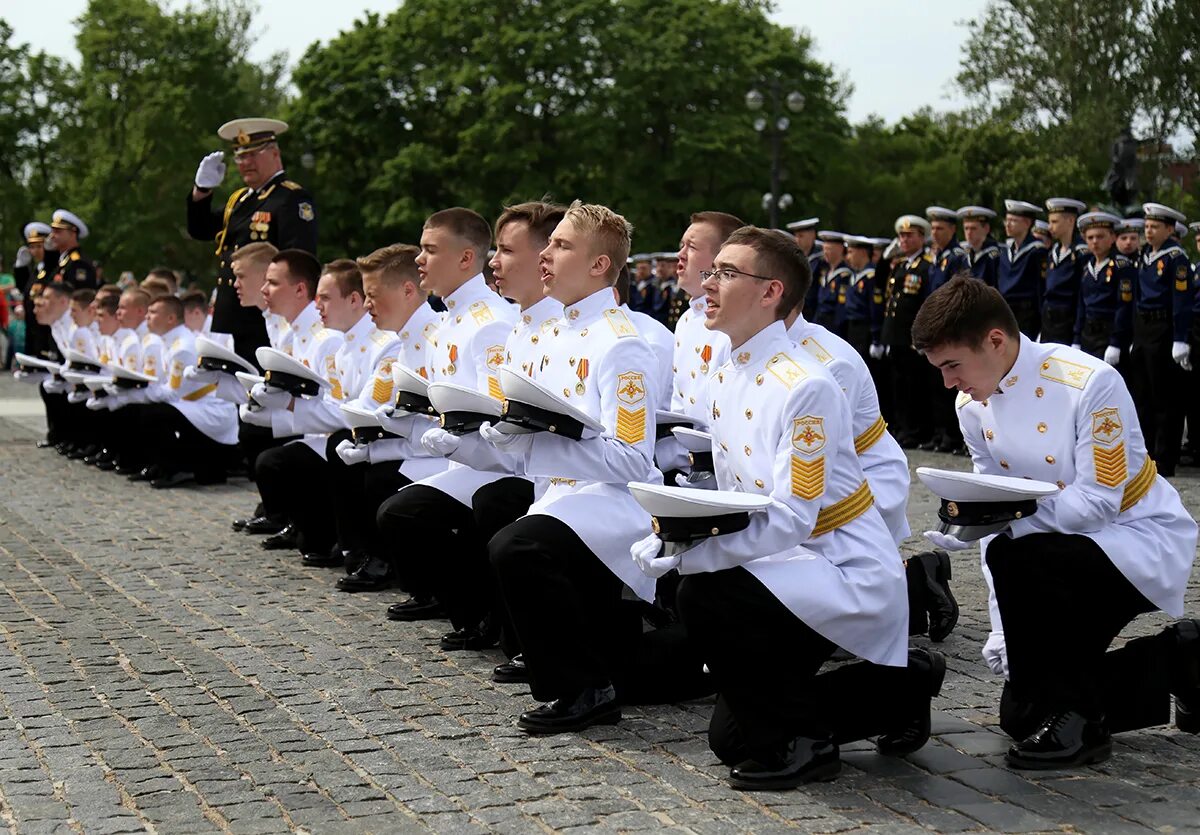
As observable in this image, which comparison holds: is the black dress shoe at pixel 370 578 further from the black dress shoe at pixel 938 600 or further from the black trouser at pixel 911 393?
the black trouser at pixel 911 393

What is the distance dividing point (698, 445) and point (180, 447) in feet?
26.9

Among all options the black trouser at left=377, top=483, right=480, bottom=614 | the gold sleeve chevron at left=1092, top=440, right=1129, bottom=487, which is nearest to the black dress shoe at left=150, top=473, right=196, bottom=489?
the black trouser at left=377, top=483, right=480, bottom=614

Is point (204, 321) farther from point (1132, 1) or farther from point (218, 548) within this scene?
point (1132, 1)

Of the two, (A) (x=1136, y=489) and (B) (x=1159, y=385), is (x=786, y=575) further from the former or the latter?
(B) (x=1159, y=385)

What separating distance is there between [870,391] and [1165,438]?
28.6 feet

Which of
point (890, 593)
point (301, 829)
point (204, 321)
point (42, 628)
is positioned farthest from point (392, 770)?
point (204, 321)

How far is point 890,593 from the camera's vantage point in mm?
5172

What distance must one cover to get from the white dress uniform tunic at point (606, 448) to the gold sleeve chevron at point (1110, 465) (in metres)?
1.46

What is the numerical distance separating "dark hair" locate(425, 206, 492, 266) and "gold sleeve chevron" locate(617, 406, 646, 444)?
86.8 inches

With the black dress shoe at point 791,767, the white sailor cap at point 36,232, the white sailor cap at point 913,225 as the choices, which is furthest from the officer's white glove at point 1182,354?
the white sailor cap at point 36,232

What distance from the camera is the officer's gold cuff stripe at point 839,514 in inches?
207

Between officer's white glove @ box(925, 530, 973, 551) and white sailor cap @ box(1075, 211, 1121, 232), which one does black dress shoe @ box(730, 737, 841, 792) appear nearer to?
officer's white glove @ box(925, 530, 973, 551)

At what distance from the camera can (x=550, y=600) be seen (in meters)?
5.82

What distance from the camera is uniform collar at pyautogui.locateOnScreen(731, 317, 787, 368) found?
17.4ft
